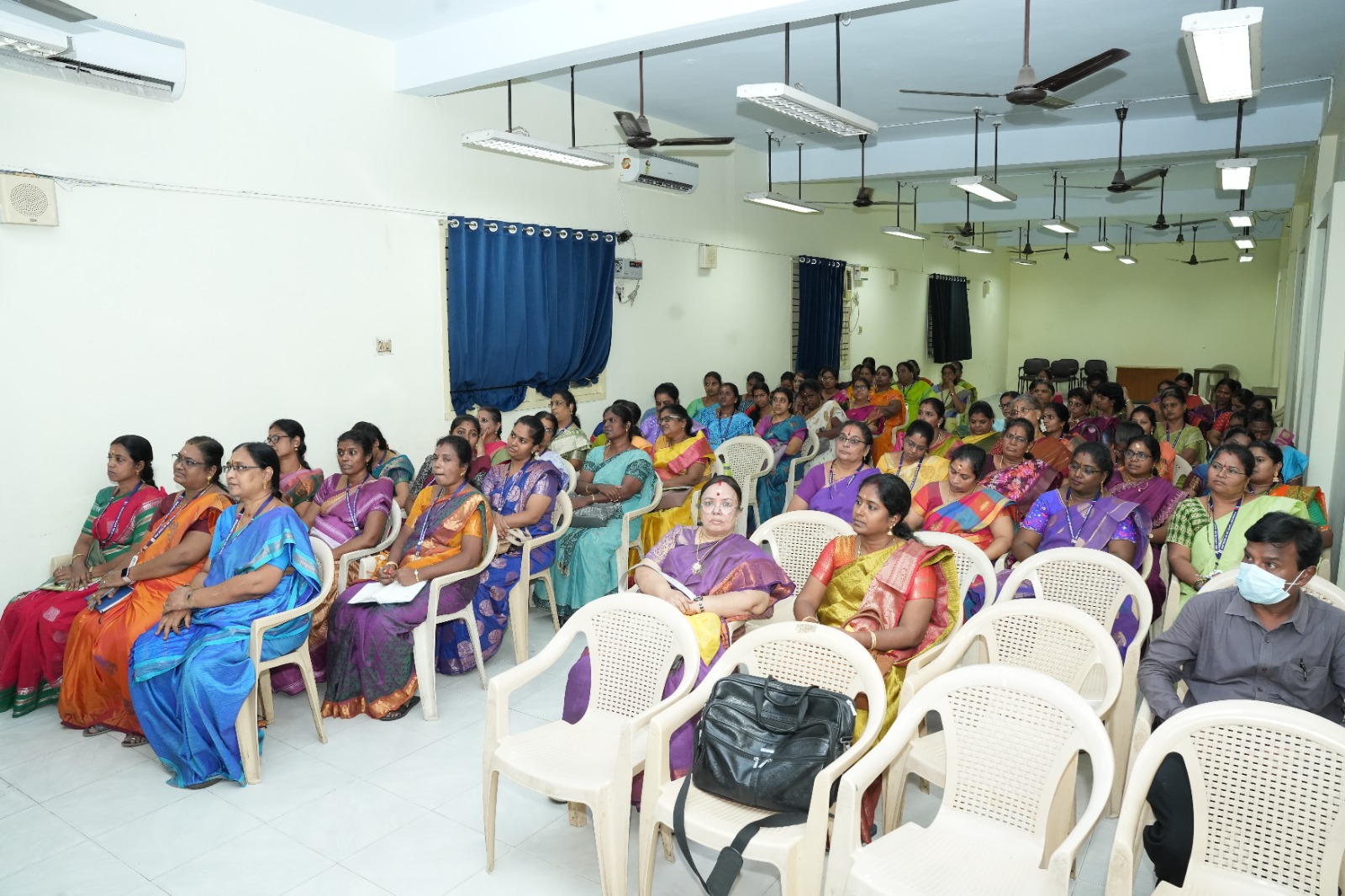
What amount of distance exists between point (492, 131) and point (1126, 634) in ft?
12.4

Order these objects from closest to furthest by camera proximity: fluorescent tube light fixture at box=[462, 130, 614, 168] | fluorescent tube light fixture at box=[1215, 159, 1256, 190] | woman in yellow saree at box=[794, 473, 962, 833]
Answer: woman in yellow saree at box=[794, 473, 962, 833]
fluorescent tube light fixture at box=[462, 130, 614, 168]
fluorescent tube light fixture at box=[1215, 159, 1256, 190]

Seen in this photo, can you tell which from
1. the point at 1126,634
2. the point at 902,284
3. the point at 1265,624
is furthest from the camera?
the point at 902,284

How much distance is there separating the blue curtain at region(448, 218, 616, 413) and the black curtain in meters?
Answer: 8.20

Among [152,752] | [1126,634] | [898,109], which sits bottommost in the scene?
[152,752]

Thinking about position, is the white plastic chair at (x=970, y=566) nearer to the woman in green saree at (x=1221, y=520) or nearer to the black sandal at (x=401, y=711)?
the woman in green saree at (x=1221, y=520)

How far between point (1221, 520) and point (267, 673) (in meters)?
3.80

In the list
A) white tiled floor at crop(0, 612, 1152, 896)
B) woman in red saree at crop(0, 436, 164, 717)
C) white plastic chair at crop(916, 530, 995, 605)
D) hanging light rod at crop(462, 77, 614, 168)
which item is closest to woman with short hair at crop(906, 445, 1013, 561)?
white plastic chair at crop(916, 530, 995, 605)

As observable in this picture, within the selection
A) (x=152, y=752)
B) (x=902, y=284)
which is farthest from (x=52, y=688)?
(x=902, y=284)

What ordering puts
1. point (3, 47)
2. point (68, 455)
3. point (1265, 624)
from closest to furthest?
point (1265, 624), point (3, 47), point (68, 455)

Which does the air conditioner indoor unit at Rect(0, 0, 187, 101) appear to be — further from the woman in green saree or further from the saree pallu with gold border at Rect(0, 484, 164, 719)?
the woman in green saree

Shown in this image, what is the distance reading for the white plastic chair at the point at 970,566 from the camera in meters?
3.50

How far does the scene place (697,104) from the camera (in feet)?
23.3

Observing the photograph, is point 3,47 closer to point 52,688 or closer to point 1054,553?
point 52,688

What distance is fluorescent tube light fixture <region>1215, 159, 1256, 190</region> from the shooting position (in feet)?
17.3
